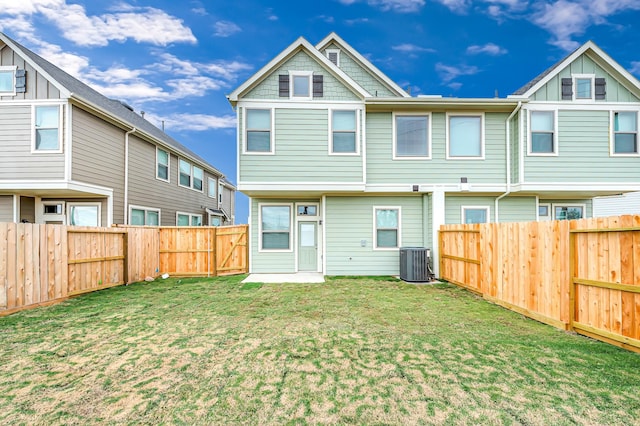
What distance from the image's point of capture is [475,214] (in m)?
10.5

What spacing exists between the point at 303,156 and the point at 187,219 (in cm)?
1068

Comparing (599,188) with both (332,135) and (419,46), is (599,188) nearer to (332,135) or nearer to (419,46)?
(332,135)

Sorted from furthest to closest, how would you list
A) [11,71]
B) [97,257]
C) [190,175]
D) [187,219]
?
1. [190,175]
2. [187,219]
3. [11,71]
4. [97,257]

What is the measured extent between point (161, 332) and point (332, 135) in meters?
7.51

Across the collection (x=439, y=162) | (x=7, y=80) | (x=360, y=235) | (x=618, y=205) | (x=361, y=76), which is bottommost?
(x=360, y=235)

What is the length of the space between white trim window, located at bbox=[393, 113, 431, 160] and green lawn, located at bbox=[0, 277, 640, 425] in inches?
232

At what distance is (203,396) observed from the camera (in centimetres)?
287

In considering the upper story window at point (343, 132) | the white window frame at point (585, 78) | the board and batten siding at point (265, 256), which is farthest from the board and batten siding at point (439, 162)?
the board and batten siding at point (265, 256)

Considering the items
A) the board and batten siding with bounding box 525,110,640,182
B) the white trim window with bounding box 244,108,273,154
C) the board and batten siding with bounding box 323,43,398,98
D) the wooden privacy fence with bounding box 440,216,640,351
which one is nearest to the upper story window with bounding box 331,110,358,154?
the white trim window with bounding box 244,108,273,154

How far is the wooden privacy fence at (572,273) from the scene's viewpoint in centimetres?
394

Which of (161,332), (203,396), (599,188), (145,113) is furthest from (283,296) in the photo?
(145,113)

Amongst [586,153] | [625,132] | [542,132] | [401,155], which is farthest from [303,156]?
[625,132]

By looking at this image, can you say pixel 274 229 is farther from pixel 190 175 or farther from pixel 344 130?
pixel 190 175

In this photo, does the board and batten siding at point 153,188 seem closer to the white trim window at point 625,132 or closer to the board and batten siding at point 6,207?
the board and batten siding at point 6,207
